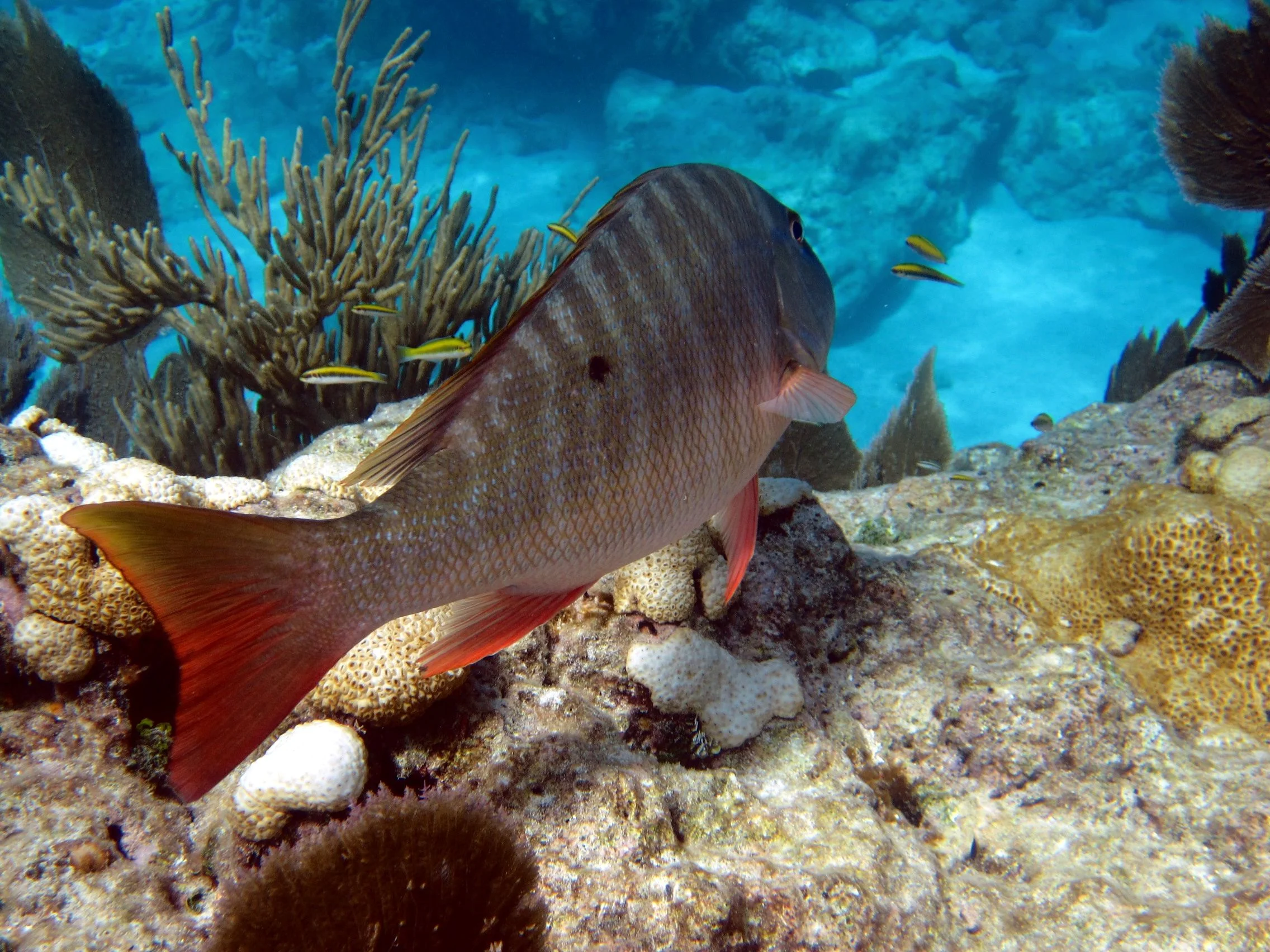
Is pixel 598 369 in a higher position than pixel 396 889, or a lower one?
higher

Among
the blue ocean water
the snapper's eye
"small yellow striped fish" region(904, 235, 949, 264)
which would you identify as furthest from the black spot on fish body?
the blue ocean water

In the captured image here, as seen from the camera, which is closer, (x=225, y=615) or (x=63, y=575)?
(x=225, y=615)

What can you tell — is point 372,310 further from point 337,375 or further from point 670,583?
point 670,583

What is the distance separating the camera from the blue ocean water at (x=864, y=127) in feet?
97.1

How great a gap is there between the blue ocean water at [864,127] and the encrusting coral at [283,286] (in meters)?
26.8

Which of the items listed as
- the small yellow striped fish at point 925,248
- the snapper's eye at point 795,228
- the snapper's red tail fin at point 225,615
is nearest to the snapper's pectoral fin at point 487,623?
the snapper's red tail fin at point 225,615

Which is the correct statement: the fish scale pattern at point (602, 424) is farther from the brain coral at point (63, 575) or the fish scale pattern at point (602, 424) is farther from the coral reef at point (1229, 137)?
the coral reef at point (1229, 137)

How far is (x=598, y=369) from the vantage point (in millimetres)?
1402

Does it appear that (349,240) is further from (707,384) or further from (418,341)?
(707,384)

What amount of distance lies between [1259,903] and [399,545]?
2972 mm

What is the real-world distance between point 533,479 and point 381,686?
1000 mm

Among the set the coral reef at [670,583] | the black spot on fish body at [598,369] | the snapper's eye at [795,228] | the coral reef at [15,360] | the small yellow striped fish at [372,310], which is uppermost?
the snapper's eye at [795,228]

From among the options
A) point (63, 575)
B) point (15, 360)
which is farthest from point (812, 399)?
point (15, 360)

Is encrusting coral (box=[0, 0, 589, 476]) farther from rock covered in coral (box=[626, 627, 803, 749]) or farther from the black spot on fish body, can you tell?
the black spot on fish body
